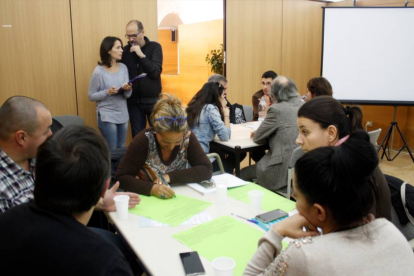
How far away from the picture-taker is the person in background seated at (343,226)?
922 mm

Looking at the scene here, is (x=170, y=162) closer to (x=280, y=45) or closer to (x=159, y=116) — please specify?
(x=159, y=116)

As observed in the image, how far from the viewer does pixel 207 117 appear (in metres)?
3.23

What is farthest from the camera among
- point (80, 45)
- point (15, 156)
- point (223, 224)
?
point (80, 45)

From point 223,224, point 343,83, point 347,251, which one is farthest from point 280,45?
point 347,251

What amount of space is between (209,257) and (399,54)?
213 inches

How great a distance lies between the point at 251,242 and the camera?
1419 mm

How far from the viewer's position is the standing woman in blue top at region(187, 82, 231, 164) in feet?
10.5

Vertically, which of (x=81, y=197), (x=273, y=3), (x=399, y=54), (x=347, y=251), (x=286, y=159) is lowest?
(x=286, y=159)

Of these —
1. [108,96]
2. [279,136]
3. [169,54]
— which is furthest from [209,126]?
[169,54]

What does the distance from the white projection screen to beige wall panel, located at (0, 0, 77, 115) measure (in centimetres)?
399

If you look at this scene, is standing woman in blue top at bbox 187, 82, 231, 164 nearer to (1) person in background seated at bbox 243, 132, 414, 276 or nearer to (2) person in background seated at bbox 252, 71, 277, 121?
(2) person in background seated at bbox 252, 71, 277, 121

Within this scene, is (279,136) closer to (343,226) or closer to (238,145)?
(238,145)

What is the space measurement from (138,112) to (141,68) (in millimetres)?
546

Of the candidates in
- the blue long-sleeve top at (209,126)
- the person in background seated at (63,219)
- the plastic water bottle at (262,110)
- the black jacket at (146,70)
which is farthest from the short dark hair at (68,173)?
the plastic water bottle at (262,110)
